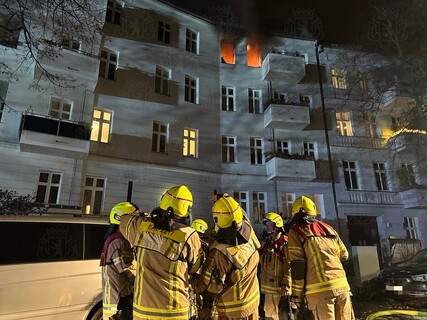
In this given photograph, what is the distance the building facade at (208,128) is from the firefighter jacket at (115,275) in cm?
468

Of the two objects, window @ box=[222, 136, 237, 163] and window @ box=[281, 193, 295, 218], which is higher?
window @ box=[222, 136, 237, 163]

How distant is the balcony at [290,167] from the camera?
30.8ft

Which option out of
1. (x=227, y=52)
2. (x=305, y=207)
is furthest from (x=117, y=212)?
(x=227, y=52)

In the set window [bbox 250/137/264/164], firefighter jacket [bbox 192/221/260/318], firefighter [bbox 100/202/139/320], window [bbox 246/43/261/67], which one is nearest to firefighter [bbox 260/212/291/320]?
firefighter jacket [bbox 192/221/260/318]

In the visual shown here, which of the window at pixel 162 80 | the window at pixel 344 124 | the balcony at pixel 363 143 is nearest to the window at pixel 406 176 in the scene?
the balcony at pixel 363 143

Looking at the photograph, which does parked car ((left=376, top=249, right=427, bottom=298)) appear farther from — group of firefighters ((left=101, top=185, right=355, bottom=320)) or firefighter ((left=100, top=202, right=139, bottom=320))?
firefighter ((left=100, top=202, right=139, bottom=320))

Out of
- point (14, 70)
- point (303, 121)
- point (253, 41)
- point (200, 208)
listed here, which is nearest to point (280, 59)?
point (253, 41)

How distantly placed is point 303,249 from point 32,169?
6.54 meters

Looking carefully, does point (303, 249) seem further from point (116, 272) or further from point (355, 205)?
point (355, 205)

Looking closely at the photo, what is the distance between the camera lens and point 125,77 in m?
8.40

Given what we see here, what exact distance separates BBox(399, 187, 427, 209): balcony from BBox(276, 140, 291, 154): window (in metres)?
3.95

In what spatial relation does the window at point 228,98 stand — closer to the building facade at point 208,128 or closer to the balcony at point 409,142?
the building facade at point 208,128

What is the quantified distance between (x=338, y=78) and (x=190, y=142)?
20.0 ft

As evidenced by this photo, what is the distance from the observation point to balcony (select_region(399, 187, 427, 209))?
915cm
